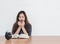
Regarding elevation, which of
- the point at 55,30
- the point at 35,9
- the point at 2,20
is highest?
the point at 35,9

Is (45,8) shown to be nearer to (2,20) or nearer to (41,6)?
(41,6)

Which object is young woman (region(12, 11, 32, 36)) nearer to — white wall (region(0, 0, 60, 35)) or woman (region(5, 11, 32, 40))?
woman (region(5, 11, 32, 40))

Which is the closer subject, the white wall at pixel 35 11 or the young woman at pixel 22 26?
the young woman at pixel 22 26

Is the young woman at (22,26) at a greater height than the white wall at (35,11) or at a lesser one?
lesser

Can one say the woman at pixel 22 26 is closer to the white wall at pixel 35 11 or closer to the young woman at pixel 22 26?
the young woman at pixel 22 26

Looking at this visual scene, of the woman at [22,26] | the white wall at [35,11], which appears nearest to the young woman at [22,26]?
the woman at [22,26]

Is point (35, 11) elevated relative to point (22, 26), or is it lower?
elevated

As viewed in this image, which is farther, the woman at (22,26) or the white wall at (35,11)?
the white wall at (35,11)

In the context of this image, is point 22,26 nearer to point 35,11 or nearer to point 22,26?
point 22,26

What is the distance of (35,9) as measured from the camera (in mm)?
2826

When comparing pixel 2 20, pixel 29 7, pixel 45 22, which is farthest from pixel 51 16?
pixel 2 20

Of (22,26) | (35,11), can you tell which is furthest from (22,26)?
(35,11)

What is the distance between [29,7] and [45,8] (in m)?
0.28

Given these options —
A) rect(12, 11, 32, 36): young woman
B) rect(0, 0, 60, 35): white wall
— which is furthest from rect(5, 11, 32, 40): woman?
rect(0, 0, 60, 35): white wall
